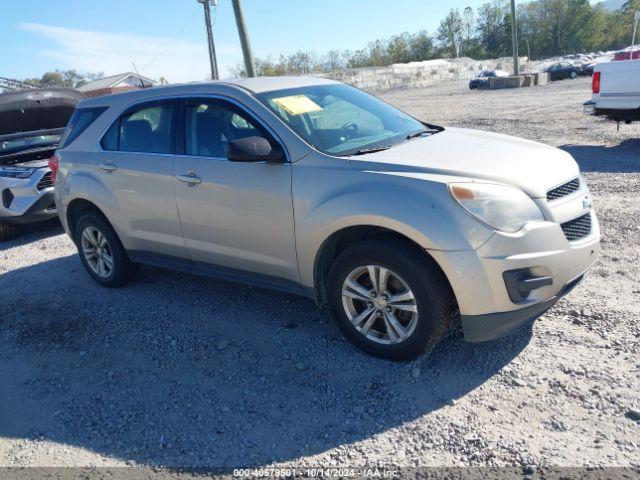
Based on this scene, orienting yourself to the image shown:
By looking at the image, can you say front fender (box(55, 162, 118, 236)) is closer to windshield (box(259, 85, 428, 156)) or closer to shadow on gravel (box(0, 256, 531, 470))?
shadow on gravel (box(0, 256, 531, 470))

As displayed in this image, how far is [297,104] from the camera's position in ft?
13.5

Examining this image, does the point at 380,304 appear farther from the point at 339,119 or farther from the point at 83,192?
the point at 83,192

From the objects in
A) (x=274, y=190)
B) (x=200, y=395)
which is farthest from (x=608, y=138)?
(x=200, y=395)

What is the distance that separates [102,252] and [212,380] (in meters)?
2.41

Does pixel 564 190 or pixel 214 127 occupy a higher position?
pixel 214 127

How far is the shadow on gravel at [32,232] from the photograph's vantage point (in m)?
7.68

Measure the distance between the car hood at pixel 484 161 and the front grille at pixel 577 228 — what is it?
257 millimetres

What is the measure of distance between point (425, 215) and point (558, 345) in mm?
1325

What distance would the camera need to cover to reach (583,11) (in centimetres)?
10381

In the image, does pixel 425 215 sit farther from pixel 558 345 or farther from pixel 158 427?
pixel 158 427

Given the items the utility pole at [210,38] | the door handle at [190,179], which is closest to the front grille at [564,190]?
the door handle at [190,179]

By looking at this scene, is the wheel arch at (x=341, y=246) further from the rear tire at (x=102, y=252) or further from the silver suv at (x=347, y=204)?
the rear tire at (x=102, y=252)

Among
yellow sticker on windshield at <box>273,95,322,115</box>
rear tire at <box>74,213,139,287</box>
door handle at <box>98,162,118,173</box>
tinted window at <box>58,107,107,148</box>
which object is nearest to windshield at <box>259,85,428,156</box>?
yellow sticker on windshield at <box>273,95,322,115</box>

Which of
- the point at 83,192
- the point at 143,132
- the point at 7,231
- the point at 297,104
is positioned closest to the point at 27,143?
the point at 7,231
